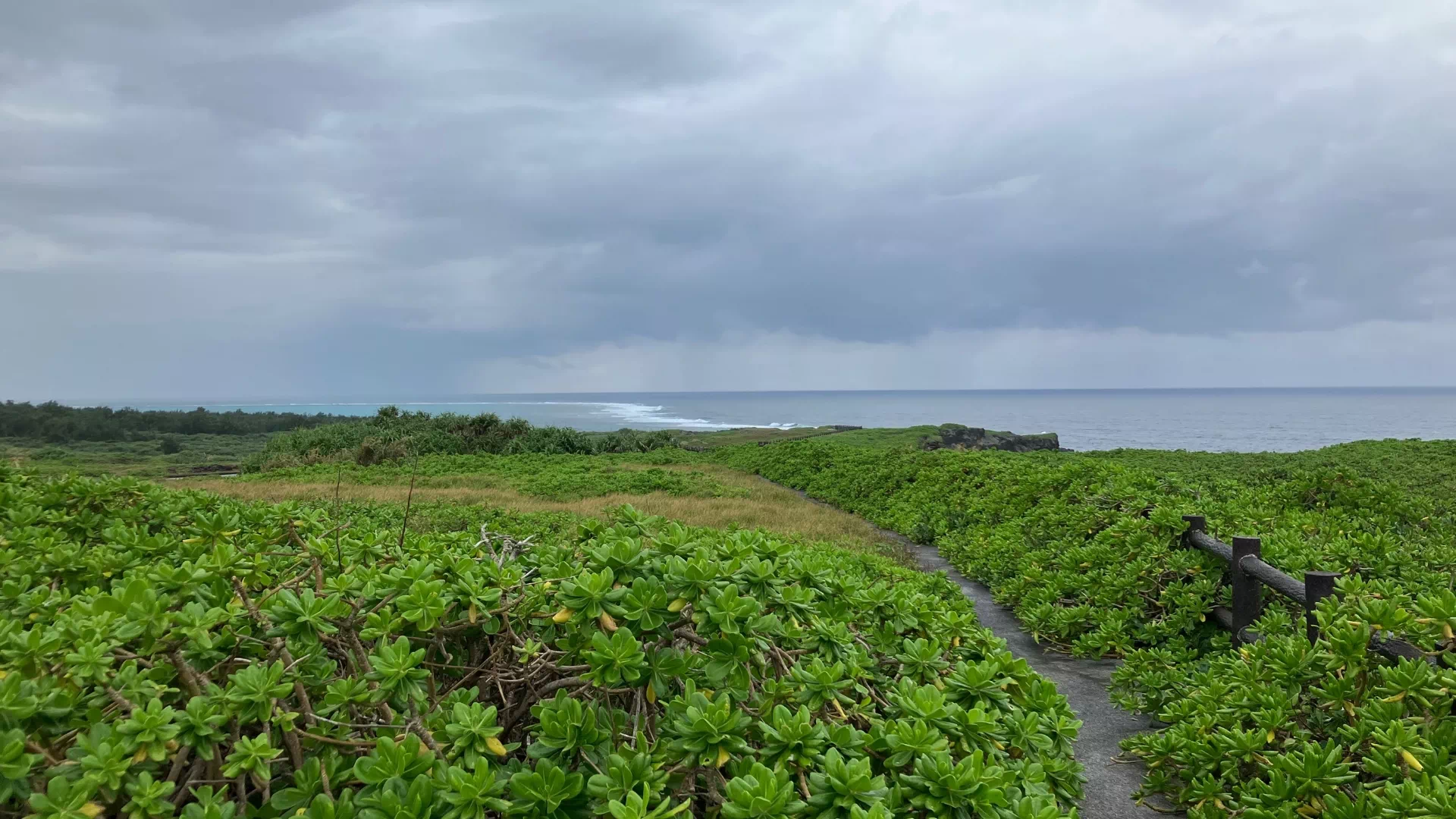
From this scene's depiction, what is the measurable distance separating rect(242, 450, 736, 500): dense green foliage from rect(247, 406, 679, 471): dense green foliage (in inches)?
80.5

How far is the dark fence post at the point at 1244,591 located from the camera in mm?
6152

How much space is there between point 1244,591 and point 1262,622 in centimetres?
68

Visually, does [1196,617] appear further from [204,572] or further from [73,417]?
[73,417]

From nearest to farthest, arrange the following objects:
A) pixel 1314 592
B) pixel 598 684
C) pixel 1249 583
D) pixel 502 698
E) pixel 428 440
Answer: pixel 598 684 < pixel 502 698 < pixel 1314 592 < pixel 1249 583 < pixel 428 440

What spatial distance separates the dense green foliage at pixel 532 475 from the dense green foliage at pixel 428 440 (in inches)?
80.5

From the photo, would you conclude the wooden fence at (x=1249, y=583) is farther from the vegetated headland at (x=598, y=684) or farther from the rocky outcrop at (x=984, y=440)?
the rocky outcrop at (x=984, y=440)

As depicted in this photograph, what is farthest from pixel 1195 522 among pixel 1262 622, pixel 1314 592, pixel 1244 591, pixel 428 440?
pixel 428 440

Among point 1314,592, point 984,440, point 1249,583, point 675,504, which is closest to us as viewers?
point 1314,592

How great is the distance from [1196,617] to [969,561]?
14.6 feet

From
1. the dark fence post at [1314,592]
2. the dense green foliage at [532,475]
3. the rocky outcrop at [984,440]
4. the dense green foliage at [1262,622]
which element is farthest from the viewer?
the rocky outcrop at [984,440]

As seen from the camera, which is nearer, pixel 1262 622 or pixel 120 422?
pixel 1262 622

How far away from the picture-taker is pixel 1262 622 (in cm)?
561

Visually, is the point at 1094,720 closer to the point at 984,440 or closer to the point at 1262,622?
the point at 1262,622

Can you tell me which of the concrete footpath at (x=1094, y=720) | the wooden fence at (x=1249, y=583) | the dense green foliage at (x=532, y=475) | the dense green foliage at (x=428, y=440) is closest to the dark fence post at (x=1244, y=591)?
the wooden fence at (x=1249, y=583)
